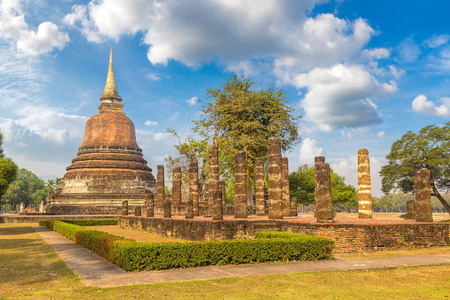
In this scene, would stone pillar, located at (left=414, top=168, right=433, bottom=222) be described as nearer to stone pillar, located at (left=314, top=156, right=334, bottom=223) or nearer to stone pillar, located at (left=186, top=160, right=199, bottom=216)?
stone pillar, located at (left=314, top=156, right=334, bottom=223)

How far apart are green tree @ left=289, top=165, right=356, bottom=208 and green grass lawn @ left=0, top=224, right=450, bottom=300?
1766 inches

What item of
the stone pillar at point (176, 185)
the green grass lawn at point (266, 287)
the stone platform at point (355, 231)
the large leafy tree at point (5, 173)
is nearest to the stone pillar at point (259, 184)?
the stone pillar at point (176, 185)

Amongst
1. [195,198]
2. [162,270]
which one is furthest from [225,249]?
[195,198]

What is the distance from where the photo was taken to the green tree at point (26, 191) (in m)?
90.8

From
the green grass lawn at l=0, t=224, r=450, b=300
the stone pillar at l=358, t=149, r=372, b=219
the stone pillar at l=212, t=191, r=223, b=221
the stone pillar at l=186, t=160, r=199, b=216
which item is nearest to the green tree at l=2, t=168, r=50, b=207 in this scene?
the stone pillar at l=186, t=160, r=199, b=216

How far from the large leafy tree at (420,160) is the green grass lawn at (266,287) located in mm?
30275

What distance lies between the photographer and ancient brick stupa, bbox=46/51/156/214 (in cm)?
4753

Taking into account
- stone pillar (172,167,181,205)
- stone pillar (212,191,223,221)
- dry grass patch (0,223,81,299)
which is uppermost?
stone pillar (172,167,181,205)

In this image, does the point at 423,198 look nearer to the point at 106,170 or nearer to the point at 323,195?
the point at 323,195

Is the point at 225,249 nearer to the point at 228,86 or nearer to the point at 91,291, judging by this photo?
the point at 91,291

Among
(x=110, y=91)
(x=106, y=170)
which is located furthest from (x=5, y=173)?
(x=110, y=91)

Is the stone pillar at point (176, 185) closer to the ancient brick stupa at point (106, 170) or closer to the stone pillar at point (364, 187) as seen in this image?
the ancient brick stupa at point (106, 170)

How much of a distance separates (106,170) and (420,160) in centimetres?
3672

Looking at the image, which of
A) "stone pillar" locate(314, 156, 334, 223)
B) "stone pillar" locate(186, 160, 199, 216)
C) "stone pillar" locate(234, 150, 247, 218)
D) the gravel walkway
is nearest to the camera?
the gravel walkway
